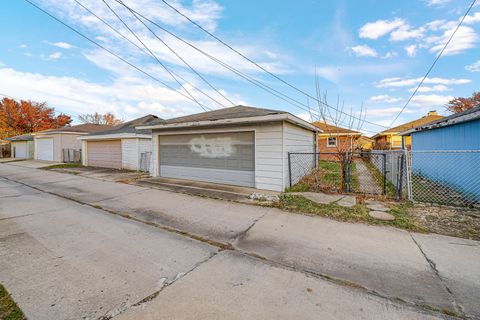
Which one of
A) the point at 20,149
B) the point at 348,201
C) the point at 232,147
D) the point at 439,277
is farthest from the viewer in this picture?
the point at 20,149

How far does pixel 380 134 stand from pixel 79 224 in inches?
1072

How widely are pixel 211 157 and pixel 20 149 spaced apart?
31.7 meters

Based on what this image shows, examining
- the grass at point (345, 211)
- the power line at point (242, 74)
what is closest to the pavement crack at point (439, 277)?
the grass at point (345, 211)

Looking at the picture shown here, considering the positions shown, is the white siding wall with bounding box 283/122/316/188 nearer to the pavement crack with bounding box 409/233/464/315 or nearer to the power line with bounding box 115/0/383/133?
the power line with bounding box 115/0/383/133

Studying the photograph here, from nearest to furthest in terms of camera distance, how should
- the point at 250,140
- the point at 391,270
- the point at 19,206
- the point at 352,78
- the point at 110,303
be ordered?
the point at 110,303
the point at 391,270
the point at 19,206
the point at 250,140
the point at 352,78

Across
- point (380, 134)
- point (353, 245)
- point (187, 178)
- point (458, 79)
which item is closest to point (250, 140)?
point (187, 178)

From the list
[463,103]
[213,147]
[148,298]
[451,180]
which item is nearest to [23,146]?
[213,147]

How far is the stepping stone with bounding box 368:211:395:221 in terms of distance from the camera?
4422mm

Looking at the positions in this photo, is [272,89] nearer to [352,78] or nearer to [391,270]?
[352,78]

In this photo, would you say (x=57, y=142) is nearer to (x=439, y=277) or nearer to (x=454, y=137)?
(x=439, y=277)

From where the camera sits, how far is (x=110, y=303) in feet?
6.70

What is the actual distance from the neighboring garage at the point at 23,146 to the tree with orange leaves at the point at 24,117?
511 cm

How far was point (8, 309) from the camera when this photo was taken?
1956mm

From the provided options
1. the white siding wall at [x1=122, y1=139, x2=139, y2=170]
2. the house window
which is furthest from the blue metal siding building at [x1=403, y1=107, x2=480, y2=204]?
the white siding wall at [x1=122, y1=139, x2=139, y2=170]
